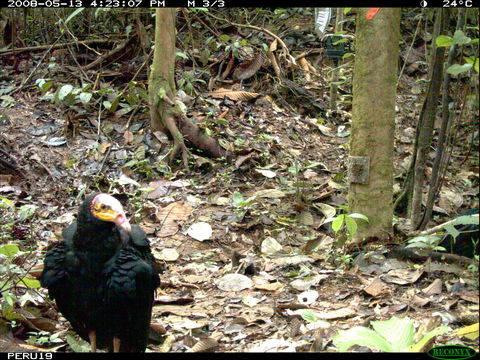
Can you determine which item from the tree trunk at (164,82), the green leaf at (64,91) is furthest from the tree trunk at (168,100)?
the green leaf at (64,91)

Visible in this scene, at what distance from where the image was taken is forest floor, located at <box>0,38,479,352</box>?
3.40 meters

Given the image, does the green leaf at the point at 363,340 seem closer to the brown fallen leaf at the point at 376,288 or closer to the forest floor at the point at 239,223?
the forest floor at the point at 239,223

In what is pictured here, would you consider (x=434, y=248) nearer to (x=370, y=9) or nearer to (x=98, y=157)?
(x=370, y=9)

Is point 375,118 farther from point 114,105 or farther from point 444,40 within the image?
point 114,105

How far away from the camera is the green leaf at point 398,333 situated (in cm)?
240

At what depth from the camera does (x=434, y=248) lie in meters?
3.56

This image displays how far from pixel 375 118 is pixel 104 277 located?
7.55 feet

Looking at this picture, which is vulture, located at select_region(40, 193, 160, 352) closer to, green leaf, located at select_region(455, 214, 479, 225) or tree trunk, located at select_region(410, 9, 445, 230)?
green leaf, located at select_region(455, 214, 479, 225)

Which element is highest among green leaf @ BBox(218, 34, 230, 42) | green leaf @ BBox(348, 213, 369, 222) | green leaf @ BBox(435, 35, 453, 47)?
green leaf @ BBox(218, 34, 230, 42)

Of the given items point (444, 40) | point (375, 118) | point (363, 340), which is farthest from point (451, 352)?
point (375, 118)

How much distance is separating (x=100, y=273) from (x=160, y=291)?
Answer: 124cm

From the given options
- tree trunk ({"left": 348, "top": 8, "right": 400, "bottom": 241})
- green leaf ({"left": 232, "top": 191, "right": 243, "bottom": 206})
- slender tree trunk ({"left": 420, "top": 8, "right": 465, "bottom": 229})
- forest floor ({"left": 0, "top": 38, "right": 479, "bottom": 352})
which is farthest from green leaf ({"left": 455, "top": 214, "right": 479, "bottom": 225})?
green leaf ({"left": 232, "top": 191, "right": 243, "bottom": 206})

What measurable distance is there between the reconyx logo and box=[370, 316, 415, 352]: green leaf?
4.1 inches

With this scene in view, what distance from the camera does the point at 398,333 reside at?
2471 mm
